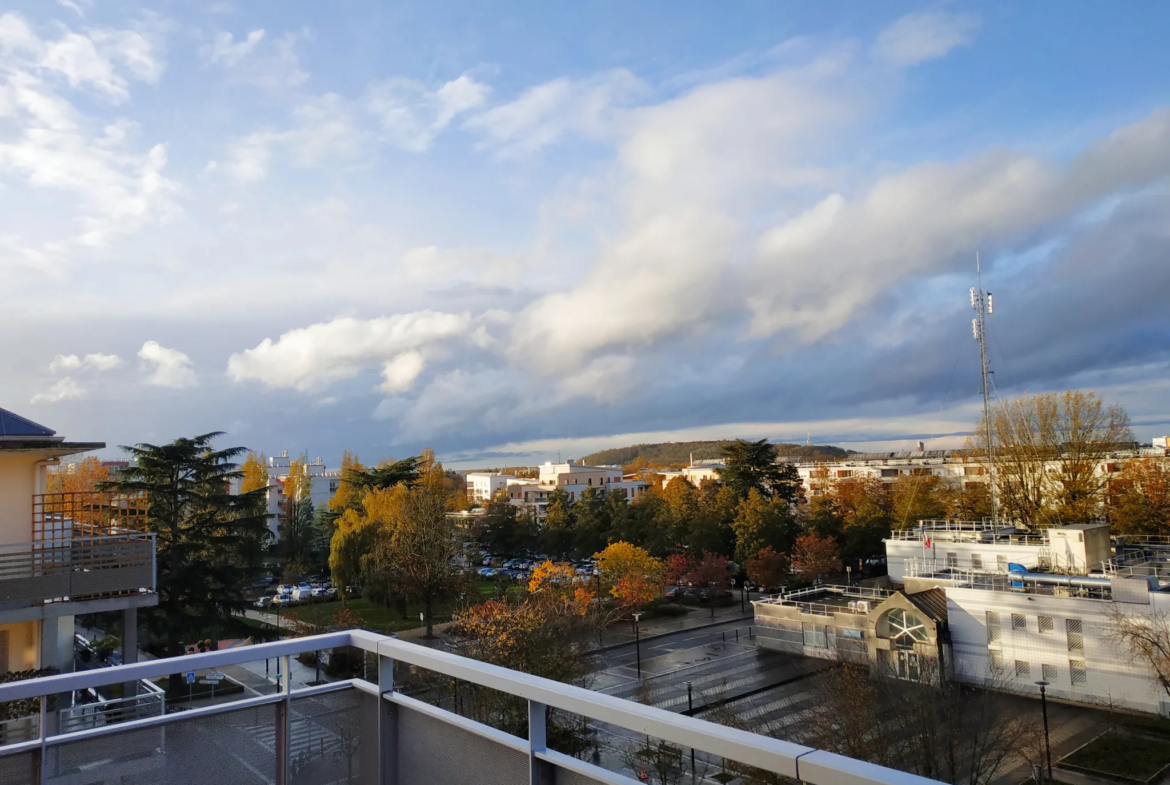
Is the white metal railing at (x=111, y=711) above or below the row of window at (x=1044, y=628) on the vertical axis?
above

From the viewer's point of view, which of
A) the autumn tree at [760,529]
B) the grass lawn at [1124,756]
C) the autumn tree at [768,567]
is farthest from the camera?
the autumn tree at [760,529]

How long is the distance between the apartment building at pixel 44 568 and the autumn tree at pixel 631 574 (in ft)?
68.6

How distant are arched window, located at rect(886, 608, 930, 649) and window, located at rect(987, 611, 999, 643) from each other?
179 centimetres

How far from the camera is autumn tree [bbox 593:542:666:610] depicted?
29.3 meters

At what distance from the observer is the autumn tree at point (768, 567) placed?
3291 cm

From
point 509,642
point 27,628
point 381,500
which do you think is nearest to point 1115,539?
point 509,642

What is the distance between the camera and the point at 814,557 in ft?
108

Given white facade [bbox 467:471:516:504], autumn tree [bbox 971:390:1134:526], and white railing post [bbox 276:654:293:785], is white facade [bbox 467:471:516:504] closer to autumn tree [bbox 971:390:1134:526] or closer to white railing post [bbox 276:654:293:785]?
autumn tree [bbox 971:390:1134:526]

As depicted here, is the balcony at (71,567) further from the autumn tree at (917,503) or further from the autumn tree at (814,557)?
the autumn tree at (917,503)

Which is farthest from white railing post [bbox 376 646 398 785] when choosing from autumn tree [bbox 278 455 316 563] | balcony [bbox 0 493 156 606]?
autumn tree [bbox 278 455 316 563]

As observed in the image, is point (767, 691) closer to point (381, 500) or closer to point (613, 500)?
point (613, 500)

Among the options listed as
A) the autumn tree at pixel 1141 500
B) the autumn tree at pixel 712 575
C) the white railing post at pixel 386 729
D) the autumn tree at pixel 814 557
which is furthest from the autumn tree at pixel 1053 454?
the white railing post at pixel 386 729

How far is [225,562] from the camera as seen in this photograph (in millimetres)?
21156

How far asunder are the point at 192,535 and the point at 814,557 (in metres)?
24.7
